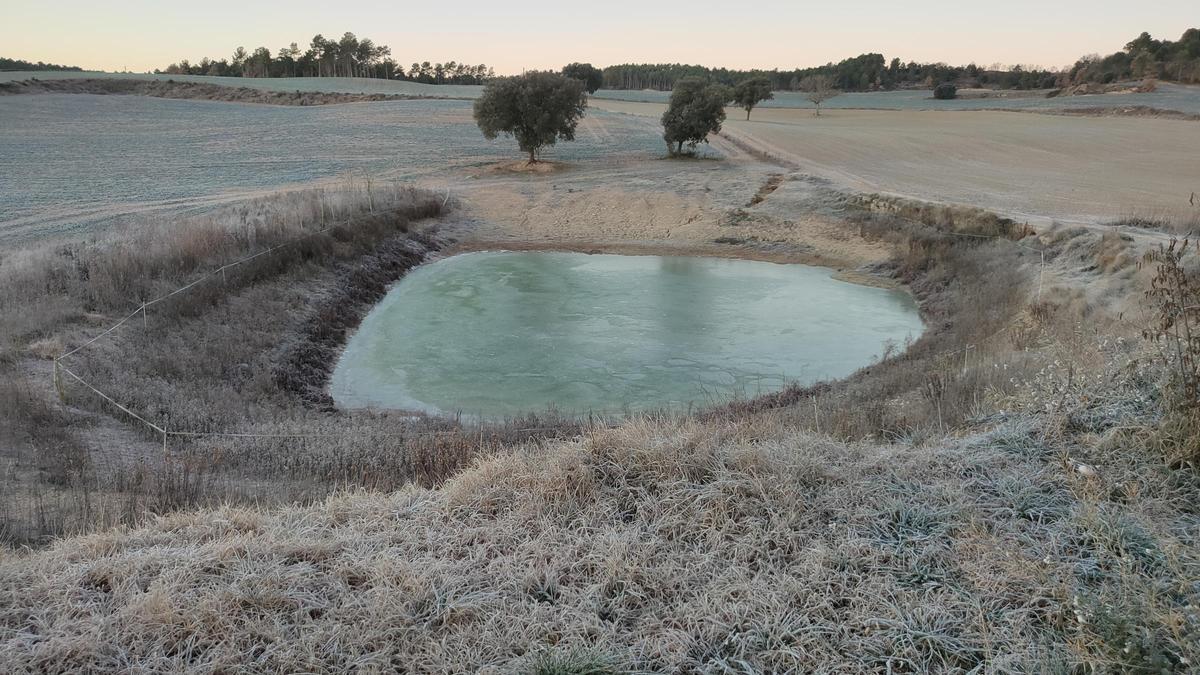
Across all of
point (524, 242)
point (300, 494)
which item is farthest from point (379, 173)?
point (300, 494)

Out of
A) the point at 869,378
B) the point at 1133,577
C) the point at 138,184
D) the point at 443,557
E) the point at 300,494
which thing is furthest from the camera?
the point at 138,184

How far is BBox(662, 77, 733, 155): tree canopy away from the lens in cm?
3672

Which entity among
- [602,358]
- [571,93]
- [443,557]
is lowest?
[602,358]

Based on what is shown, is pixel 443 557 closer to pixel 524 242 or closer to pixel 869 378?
pixel 869 378

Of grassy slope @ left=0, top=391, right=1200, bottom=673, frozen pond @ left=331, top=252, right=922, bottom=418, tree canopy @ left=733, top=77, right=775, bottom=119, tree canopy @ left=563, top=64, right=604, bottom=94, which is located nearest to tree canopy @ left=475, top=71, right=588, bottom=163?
frozen pond @ left=331, top=252, right=922, bottom=418

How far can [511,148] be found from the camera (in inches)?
1679

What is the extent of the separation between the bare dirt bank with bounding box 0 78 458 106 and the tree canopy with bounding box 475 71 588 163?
138 ft

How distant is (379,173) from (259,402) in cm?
2427

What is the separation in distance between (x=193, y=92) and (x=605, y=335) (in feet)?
262

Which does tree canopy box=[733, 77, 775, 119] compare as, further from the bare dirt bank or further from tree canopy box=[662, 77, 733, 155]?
the bare dirt bank

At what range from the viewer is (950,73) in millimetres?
124562

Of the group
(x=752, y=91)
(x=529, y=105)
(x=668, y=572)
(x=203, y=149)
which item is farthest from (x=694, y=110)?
(x=668, y=572)

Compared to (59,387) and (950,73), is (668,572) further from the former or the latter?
(950,73)

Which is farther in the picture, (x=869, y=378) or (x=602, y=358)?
(x=602, y=358)
